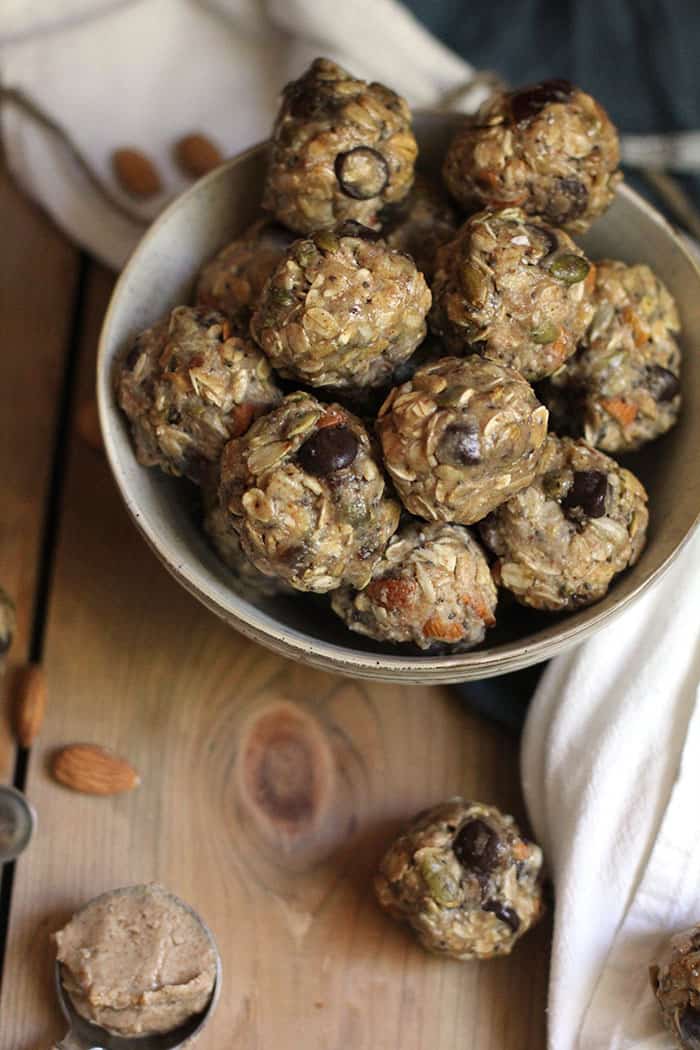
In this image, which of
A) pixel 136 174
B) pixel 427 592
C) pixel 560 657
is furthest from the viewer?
pixel 136 174

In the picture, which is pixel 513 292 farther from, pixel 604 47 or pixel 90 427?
pixel 604 47

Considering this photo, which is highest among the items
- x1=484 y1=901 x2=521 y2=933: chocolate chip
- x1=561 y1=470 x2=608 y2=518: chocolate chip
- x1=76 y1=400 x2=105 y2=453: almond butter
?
x1=561 y1=470 x2=608 y2=518: chocolate chip

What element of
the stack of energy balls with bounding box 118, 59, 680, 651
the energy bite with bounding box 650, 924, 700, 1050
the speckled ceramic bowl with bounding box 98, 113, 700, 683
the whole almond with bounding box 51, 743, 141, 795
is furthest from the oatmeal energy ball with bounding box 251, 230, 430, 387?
the energy bite with bounding box 650, 924, 700, 1050

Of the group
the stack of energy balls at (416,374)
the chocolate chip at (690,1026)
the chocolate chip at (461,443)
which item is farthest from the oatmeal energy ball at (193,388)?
the chocolate chip at (690,1026)

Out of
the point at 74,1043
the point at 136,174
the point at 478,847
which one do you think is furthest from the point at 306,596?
the point at 136,174

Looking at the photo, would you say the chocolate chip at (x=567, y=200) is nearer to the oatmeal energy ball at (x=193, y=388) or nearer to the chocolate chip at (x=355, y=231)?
the chocolate chip at (x=355, y=231)

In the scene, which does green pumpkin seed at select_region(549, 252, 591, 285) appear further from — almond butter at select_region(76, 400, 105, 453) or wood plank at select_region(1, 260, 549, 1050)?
almond butter at select_region(76, 400, 105, 453)
